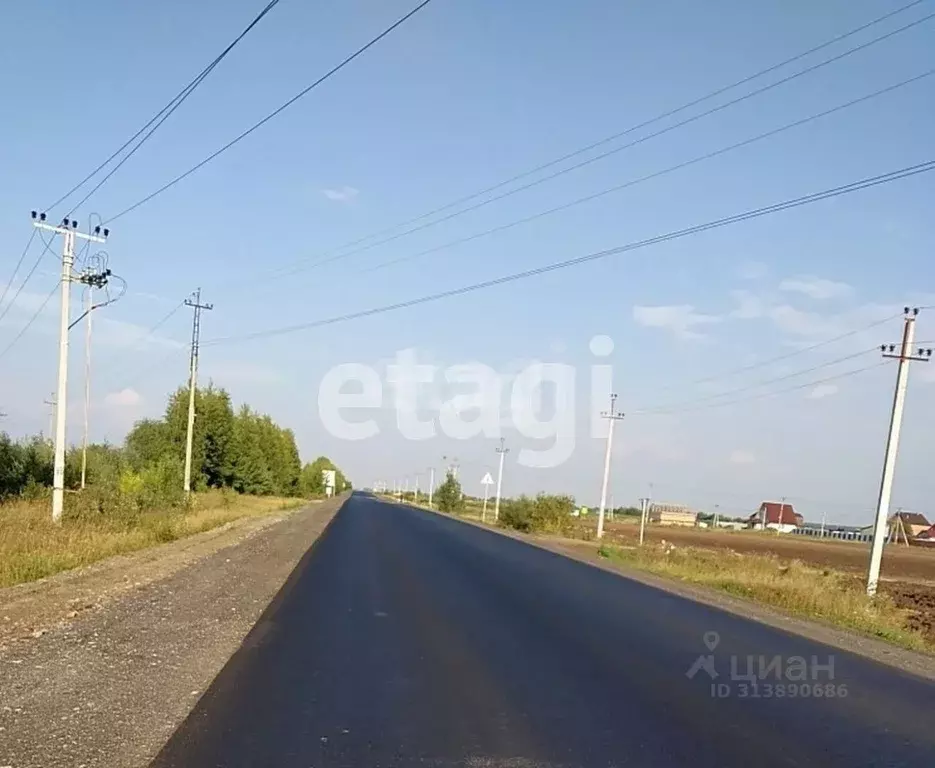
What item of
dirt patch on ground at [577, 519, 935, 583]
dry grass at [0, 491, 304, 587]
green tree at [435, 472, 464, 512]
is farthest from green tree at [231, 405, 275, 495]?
dry grass at [0, 491, 304, 587]

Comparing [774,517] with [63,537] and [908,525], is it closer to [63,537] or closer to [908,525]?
[908,525]

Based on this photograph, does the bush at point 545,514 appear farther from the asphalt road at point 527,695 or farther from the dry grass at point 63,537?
the asphalt road at point 527,695

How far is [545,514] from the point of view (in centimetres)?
6431

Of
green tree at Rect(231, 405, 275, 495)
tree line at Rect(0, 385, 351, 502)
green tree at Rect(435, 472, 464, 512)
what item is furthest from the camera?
green tree at Rect(435, 472, 464, 512)

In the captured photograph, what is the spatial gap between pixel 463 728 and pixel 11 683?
3.99 metres

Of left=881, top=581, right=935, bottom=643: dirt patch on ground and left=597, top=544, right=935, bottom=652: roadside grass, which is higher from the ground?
left=597, top=544, right=935, bottom=652: roadside grass

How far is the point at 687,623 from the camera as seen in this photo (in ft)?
45.3

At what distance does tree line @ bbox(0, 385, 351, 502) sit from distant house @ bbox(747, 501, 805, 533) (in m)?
101

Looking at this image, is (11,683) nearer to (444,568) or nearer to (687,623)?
(687,623)

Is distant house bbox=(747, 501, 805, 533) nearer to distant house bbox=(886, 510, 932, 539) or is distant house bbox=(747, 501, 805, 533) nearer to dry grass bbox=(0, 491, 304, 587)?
distant house bbox=(886, 510, 932, 539)

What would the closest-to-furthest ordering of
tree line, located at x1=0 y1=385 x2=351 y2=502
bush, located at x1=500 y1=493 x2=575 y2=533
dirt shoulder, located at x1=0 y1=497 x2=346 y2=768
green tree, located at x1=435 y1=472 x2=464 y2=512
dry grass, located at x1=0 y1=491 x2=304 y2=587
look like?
1. dirt shoulder, located at x1=0 y1=497 x2=346 y2=768
2. dry grass, located at x1=0 y1=491 x2=304 y2=587
3. tree line, located at x1=0 y1=385 x2=351 y2=502
4. bush, located at x1=500 y1=493 x2=575 y2=533
5. green tree, located at x1=435 y1=472 x2=464 y2=512

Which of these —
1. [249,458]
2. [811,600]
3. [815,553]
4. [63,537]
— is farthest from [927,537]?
[63,537]

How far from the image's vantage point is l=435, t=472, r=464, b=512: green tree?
10638 cm

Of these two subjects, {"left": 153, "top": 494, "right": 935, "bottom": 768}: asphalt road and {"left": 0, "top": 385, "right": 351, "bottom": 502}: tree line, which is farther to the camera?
{"left": 0, "top": 385, "right": 351, "bottom": 502}: tree line
